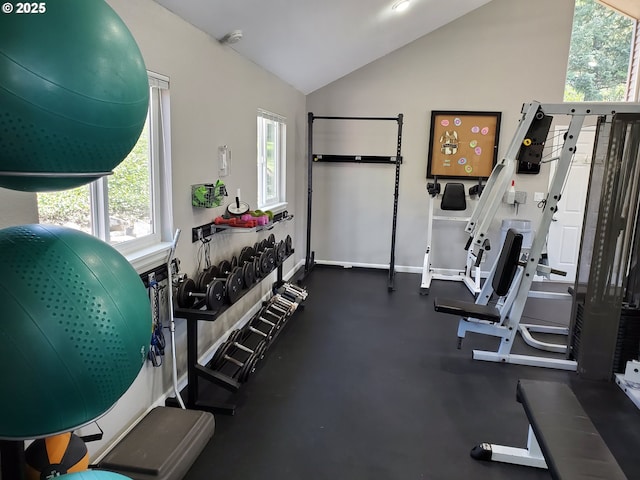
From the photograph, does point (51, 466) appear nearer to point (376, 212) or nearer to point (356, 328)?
point (356, 328)

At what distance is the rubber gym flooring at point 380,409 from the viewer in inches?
84.7

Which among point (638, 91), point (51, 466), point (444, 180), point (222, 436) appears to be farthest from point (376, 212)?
point (51, 466)

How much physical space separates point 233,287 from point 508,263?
191cm

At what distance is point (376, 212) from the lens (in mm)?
5883

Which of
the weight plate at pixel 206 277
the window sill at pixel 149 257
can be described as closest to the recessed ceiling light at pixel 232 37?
the window sill at pixel 149 257

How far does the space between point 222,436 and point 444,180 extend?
14.1ft

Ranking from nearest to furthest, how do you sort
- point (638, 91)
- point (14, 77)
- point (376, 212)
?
point (14, 77) → point (638, 91) → point (376, 212)

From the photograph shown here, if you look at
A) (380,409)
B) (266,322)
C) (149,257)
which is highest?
(149,257)

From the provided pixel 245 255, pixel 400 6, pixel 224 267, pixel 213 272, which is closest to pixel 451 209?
pixel 400 6

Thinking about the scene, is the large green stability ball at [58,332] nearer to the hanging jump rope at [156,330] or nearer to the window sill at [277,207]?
the hanging jump rope at [156,330]

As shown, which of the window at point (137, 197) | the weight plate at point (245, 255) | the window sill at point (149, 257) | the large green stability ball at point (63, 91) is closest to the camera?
the large green stability ball at point (63, 91)

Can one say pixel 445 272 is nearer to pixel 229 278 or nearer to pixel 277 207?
pixel 277 207

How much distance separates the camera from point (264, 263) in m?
3.54

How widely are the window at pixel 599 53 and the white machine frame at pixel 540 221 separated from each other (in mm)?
3110
